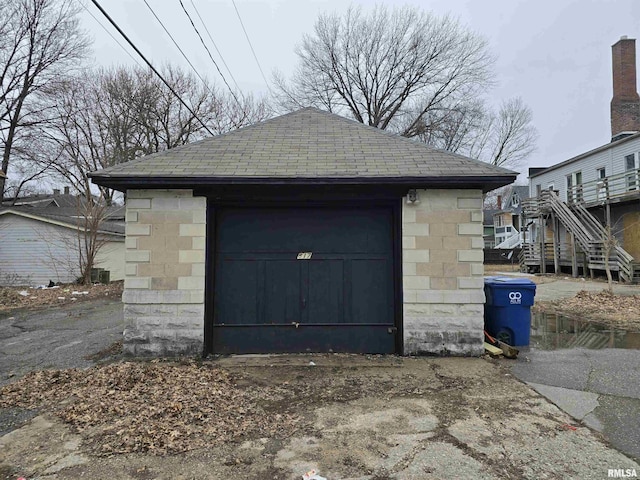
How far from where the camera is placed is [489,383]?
4.52 meters

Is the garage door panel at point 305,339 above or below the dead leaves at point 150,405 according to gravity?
above

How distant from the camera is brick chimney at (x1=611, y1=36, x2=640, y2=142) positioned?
74.9ft

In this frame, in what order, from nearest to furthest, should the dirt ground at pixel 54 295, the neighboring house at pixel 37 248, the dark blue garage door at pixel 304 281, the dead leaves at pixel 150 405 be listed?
the dead leaves at pixel 150 405 → the dark blue garage door at pixel 304 281 → the dirt ground at pixel 54 295 → the neighboring house at pixel 37 248

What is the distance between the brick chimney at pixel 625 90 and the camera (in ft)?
74.9

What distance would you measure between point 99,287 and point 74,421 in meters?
13.2

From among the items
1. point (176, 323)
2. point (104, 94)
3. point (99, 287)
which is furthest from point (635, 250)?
point (104, 94)

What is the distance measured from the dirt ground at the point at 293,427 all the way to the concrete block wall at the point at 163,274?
590mm

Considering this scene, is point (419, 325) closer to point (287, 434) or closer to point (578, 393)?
point (578, 393)

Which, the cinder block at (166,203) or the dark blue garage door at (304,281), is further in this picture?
the dark blue garage door at (304,281)

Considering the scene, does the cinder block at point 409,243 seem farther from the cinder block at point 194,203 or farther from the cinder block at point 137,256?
the cinder block at point 137,256

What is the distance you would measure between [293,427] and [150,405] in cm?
148

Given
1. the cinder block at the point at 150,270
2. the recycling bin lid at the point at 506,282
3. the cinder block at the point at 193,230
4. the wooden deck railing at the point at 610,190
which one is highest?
the wooden deck railing at the point at 610,190

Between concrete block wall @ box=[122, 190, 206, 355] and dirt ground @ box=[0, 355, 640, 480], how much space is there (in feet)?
1.94

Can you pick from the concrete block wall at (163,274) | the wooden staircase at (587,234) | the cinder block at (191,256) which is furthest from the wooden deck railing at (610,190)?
the concrete block wall at (163,274)
